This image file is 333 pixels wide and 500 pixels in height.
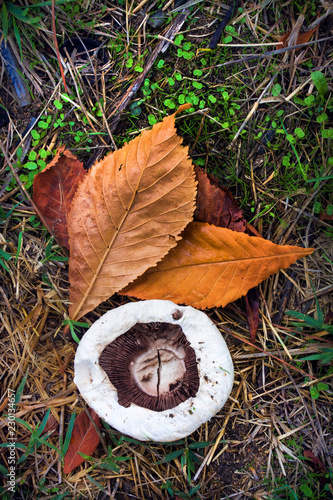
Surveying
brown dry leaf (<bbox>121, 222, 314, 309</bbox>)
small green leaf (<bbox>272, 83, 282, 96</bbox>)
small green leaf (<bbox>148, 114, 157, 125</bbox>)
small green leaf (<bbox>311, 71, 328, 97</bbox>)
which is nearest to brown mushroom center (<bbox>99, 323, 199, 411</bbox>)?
brown dry leaf (<bbox>121, 222, 314, 309</bbox>)

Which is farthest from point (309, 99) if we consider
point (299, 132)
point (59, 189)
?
point (59, 189)

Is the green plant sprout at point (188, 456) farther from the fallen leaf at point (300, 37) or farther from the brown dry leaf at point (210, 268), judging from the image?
the fallen leaf at point (300, 37)

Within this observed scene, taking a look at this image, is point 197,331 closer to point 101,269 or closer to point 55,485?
point 101,269

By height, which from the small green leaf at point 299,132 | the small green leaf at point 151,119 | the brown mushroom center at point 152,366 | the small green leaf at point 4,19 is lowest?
the brown mushroom center at point 152,366

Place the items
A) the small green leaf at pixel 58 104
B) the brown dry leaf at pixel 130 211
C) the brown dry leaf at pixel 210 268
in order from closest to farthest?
the brown dry leaf at pixel 130 211, the brown dry leaf at pixel 210 268, the small green leaf at pixel 58 104

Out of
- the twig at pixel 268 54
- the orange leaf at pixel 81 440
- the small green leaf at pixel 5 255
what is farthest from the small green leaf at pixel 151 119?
the orange leaf at pixel 81 440

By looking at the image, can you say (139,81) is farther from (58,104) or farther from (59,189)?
(59,189)

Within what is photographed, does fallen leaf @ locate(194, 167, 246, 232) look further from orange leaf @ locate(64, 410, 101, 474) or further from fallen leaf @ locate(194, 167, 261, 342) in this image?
orange leaf @ locate(64, 410, 101, 474)
